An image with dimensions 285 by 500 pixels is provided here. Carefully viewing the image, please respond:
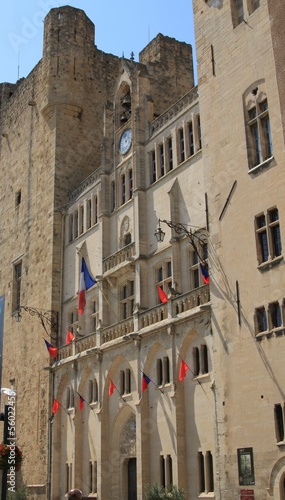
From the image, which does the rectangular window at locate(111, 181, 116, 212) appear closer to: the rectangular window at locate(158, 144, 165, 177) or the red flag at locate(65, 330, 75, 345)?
the rectangular window at locate(158, 144, 165, 177)

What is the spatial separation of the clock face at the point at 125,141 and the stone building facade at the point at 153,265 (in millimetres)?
196

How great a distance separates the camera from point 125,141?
29.5 m

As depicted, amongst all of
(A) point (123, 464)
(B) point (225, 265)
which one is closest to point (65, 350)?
(A) point (123, 464)

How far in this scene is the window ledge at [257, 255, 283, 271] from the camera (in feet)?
58.8

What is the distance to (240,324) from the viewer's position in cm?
1908

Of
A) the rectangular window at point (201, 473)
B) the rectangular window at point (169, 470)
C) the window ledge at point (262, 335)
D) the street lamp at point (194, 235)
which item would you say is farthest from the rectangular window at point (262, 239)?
the rectangular window at point (169, 470)

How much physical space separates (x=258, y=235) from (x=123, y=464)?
11585mm

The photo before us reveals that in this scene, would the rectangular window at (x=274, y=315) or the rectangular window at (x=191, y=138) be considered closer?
the rectangular window at (x=274, y=315)

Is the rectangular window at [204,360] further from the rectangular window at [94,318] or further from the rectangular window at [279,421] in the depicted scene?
the rectangular window at [94,318]

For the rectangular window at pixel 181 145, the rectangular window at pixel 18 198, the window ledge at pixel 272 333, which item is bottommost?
the window ledge at pixel 272 333

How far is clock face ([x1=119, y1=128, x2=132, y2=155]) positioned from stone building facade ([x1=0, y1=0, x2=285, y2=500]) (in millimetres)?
196

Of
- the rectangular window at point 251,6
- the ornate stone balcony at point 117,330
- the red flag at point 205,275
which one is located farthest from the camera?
the ornate stone balcony at point 117,330

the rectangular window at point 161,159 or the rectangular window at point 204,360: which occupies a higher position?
the rectangular window at point 161,159

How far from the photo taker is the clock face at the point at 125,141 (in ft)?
95.2
